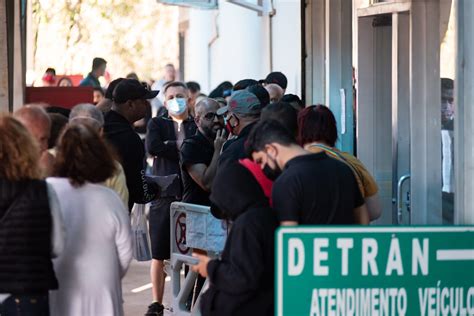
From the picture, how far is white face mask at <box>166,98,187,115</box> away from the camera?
39.0 ft

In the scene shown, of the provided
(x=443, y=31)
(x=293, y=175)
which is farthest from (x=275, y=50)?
(x=293, y=175)

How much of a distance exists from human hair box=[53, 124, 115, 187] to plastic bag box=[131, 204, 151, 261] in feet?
10.2

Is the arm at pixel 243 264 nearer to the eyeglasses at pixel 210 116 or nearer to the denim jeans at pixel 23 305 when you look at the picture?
the denim jeans at pixel 23 305

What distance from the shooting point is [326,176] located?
20.7 ft

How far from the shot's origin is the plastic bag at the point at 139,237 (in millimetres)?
9784

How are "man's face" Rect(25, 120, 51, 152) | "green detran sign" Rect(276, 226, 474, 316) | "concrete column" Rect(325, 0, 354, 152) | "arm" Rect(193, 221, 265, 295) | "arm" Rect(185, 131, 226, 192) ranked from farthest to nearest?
"concrete column" Rect(325, 0, 354, 152)
"arm" Rect(185, 131, 226, 192)
"man's face" Rect(25, 120, 51, 152)
"arm" Rect(193, 221, 265, 295)
"green detran sign" Rect(276, 226, 474, 316)

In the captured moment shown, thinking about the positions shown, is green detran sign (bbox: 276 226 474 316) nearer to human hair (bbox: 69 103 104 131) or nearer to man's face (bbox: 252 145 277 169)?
man's face (bbox: 252 145 277 169)

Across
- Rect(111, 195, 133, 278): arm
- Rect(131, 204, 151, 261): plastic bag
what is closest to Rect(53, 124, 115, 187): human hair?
Rect(111, 195, 133, 278): arm

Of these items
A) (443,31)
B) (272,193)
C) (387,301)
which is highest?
(443,31)

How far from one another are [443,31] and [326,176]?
258 cm

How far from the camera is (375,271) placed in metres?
5.83

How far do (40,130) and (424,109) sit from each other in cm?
292

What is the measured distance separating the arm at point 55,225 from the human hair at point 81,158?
317mm

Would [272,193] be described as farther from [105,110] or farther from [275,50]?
[275,50]
